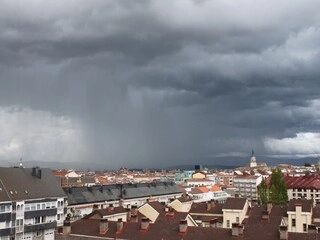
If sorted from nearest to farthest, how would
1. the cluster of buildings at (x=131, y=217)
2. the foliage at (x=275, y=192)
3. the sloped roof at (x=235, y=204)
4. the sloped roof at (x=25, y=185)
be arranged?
the cluster of buildings at (x=131, y=217)
the sloped roof at (x=235, y=204)
the sloped roof at (x=25, y=185)
the foliage at (x=275, y=192)


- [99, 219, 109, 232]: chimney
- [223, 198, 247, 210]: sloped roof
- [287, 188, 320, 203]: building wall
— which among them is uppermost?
[223, 198, 247, 210]: sloped roof

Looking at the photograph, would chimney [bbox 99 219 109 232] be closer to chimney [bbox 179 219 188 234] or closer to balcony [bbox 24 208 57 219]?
chimney [bbox 179 219 188 234]

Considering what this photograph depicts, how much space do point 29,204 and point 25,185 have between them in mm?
5144

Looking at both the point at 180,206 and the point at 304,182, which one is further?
the point at 304,182

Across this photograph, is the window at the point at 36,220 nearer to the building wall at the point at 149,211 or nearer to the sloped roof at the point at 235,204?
the building wall at the point at 149,211

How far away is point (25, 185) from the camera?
8894 cm

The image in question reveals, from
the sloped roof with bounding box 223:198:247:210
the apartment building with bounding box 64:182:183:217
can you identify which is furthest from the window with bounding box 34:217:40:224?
the sloped roof with bounding box 223:198:247:210

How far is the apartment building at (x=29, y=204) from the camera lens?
8019 centimetres

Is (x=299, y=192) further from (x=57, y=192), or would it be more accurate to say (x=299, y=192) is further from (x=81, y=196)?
(x=57, y=192)

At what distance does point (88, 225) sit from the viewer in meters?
67.2

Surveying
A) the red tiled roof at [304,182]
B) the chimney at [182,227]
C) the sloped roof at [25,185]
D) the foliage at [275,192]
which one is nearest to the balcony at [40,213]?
the sloped roof at [25,185]

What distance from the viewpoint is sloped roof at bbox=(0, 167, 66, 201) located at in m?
83.4

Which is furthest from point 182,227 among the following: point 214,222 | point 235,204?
point 235,204

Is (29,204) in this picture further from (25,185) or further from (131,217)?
(131,217)
